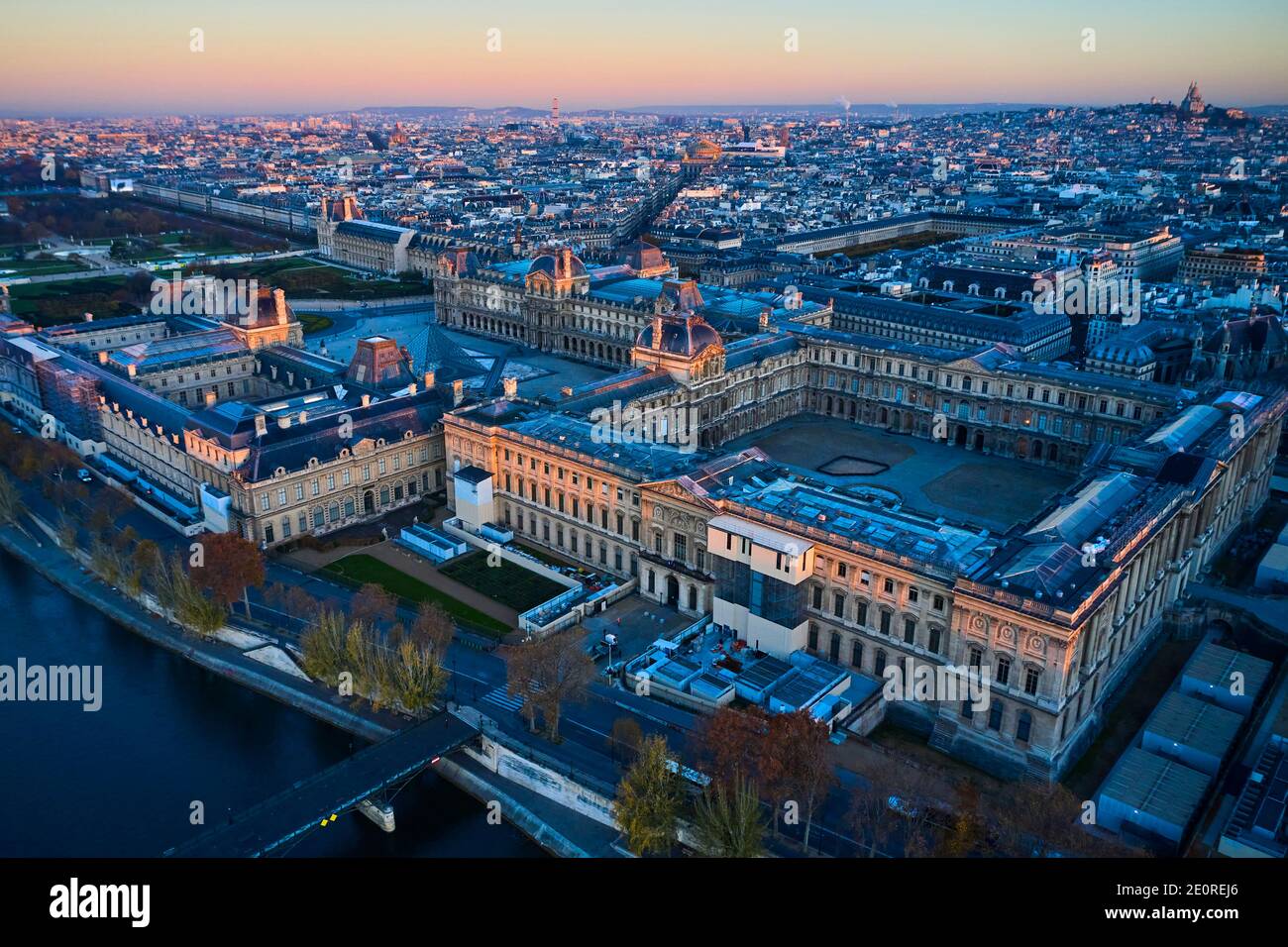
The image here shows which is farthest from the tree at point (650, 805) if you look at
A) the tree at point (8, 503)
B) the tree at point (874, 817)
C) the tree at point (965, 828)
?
the tree at point (8, 503)

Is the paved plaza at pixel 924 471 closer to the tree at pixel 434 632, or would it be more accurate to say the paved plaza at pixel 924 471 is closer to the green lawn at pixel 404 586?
the green lawn at pixel 404 586

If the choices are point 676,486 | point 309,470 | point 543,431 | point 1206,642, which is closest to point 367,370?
point 309,470

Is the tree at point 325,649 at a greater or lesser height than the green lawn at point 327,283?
lesser

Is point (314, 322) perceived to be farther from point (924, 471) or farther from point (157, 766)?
point (157, 766)

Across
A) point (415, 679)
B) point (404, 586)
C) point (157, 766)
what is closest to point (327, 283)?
point (404, 586)

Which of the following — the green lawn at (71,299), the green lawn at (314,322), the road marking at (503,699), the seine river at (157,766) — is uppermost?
the green lawn at (71,299)

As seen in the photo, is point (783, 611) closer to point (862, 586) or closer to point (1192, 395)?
point (862, 586)
